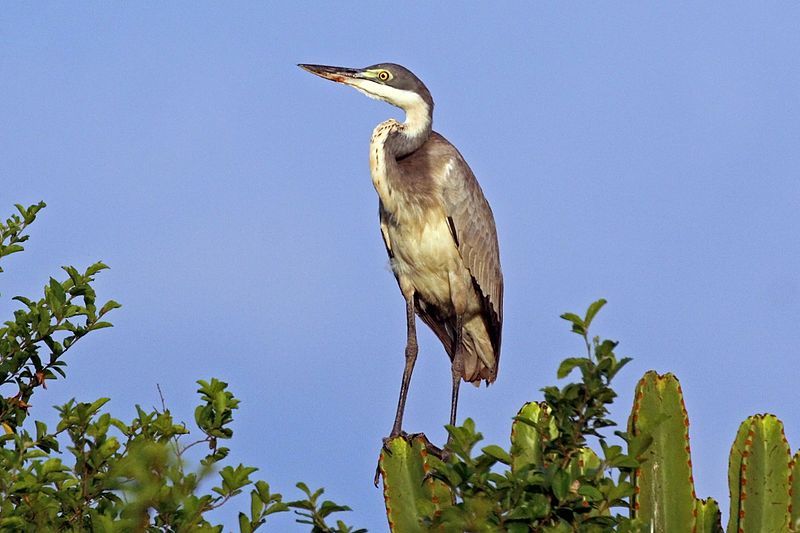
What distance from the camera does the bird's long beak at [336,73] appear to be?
8.69m

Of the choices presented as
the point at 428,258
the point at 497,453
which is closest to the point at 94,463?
the point at 497,453

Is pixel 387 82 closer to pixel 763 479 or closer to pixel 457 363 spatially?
pixel 457 363

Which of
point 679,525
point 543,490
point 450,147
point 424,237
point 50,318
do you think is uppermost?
point 450,147

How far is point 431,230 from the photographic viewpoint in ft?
26.8

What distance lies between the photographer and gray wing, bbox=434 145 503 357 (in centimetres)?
829

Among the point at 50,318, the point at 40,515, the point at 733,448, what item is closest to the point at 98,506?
the point at 40,515

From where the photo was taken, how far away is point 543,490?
3.16m

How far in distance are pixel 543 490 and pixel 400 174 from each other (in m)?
5.19

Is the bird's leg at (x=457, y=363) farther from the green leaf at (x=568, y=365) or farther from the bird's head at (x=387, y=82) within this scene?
the green leaf at (x=568, y=365)

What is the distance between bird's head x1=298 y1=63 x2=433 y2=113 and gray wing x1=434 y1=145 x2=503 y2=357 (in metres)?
0.44

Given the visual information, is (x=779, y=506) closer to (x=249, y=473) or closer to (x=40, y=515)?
(x=249, y=473)

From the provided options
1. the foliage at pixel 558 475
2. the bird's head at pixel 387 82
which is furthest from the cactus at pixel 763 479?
the bird's head at pixel 387 82

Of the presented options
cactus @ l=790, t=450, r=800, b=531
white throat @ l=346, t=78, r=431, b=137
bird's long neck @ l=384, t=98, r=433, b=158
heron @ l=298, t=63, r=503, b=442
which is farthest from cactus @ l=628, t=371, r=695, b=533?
white throat @ l=346, t=78, r=431, b=137

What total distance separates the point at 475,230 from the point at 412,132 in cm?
79
